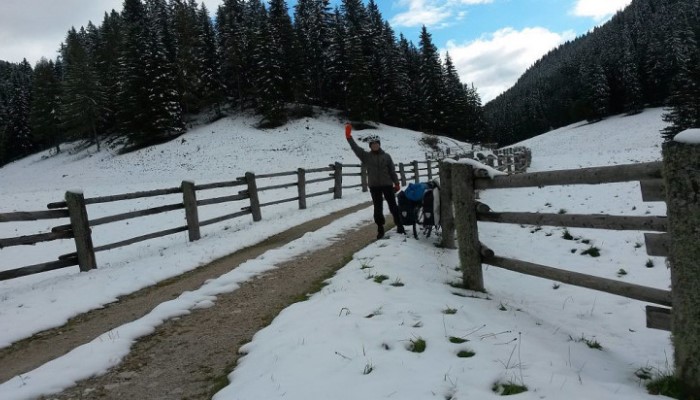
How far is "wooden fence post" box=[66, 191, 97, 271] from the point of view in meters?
7.93

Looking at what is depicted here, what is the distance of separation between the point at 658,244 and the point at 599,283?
72 centimetres

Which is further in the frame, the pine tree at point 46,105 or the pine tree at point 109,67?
the pine tree at point 46,105

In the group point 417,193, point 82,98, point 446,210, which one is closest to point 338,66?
point 82,98

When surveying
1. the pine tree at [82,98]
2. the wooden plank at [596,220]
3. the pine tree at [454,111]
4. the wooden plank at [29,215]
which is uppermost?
the pine tree at [82,98]

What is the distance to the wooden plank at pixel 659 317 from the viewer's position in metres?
3.25

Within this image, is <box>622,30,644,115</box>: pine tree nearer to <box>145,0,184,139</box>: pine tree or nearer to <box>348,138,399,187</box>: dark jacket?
<box>145,0,184,139</box>: pine tree

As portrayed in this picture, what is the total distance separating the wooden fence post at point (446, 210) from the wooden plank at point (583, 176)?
242cm

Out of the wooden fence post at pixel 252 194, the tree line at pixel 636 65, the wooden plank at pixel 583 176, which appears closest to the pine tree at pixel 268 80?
the wooden fence post at pixel 252 194

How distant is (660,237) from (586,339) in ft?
4.97

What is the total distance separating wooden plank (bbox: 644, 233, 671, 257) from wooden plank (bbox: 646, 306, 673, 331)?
43 centimetres

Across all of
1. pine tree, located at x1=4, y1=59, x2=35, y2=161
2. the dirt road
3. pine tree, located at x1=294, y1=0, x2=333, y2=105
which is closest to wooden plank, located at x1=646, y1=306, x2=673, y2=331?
the dirt road

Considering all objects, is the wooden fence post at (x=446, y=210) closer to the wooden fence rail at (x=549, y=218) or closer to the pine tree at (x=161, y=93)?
the wooden fence rail at (x=549, y=218)

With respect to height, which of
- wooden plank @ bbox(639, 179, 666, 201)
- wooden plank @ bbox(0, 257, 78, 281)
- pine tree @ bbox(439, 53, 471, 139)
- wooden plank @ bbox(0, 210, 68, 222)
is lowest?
wooden plank @ bbox(0, 257, 78, 281)

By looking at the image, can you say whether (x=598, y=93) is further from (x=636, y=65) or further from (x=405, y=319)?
(x=405, y=319)
